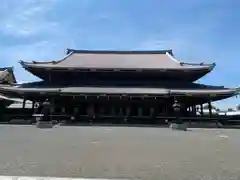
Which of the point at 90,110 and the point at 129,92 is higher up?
the point at 129,92

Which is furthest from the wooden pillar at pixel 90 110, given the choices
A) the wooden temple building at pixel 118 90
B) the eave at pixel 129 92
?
the eave at pixel 129 92

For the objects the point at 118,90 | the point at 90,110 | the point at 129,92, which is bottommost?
the point at 90,110

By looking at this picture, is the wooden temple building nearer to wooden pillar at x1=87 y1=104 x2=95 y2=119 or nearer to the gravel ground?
wooden pillar at x1=87 y1=104 x2=95 y2=119

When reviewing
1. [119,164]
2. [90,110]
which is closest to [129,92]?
[90,110]

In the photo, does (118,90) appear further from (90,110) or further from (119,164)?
(119,164)

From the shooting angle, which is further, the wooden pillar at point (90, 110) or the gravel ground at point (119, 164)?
the wooden pillar at point (90, 110)

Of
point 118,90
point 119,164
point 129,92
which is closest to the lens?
point 119,164

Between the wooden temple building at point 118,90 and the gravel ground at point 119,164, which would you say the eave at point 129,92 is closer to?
the wooden temple building at point 118,90

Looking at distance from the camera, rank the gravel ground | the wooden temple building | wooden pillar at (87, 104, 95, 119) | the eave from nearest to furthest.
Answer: the gravel ground < the eave < the wooden temple building < wooden pillar at (87, 104, 95, 119)

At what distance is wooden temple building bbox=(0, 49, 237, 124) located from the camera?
87.2ft

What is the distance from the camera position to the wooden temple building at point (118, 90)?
26578 mm

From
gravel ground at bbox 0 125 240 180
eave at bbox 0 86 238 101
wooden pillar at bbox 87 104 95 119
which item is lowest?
gravel ground at bbox 0 125 240 180

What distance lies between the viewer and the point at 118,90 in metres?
27.1

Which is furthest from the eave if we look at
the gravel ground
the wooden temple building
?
the gravel ground
